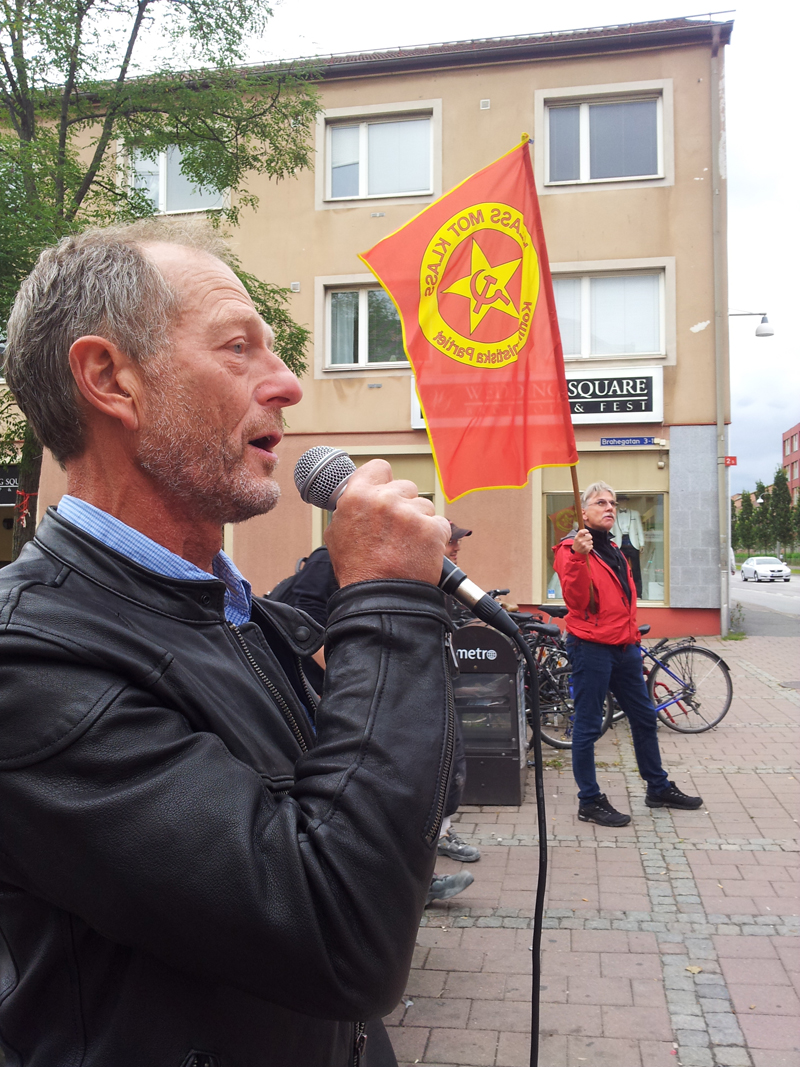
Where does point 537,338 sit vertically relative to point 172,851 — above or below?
above

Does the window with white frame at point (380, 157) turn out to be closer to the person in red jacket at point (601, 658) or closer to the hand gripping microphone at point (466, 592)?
the person in red jacket at point (601, 658)

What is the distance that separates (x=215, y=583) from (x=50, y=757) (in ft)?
1.18

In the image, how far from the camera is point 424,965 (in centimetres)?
380

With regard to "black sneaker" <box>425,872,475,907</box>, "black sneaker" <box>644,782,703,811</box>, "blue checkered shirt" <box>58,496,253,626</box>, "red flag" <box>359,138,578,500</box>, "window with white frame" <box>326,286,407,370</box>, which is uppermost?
"window with white frame" <box>326,286,407,370</box>

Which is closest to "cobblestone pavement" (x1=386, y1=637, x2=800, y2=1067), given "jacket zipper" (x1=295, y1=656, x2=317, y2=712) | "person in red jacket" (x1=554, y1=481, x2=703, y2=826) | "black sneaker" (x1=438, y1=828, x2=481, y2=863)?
"black sneaker" (x1=438, y1=828, x2=481, y2=863)

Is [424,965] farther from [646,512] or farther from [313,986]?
[646,512]

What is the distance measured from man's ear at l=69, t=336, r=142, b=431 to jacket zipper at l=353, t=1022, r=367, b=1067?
3.04 feet

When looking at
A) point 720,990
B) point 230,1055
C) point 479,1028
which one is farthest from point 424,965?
point 230,1055

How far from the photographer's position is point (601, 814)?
18.4 feet

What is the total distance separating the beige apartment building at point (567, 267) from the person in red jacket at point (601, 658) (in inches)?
383

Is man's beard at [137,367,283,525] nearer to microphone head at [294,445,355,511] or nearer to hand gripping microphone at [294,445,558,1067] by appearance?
hand gripping microphone at [294,445,558,1067]

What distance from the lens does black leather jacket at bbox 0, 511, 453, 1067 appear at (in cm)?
85

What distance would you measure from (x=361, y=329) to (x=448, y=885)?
13.6 metres

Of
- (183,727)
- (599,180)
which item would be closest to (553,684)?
(183,727)
